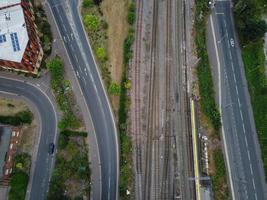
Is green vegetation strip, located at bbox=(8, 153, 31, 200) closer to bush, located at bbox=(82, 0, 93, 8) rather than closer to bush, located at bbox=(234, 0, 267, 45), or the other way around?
bush, located at bbox=(82, 0, 93, 8)

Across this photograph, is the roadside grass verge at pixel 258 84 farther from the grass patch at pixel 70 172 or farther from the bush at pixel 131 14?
the grass patch at pixel 70 172

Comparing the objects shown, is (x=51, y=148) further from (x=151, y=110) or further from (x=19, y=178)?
(x=151, y=110)

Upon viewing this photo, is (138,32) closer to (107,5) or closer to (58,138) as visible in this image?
(107,5)

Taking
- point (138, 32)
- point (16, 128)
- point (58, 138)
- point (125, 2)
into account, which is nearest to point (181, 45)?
point (138, 32)

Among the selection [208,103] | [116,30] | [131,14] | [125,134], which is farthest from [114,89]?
[208,103]

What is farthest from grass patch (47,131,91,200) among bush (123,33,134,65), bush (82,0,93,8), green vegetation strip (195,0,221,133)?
bush (82,0,93,8)
